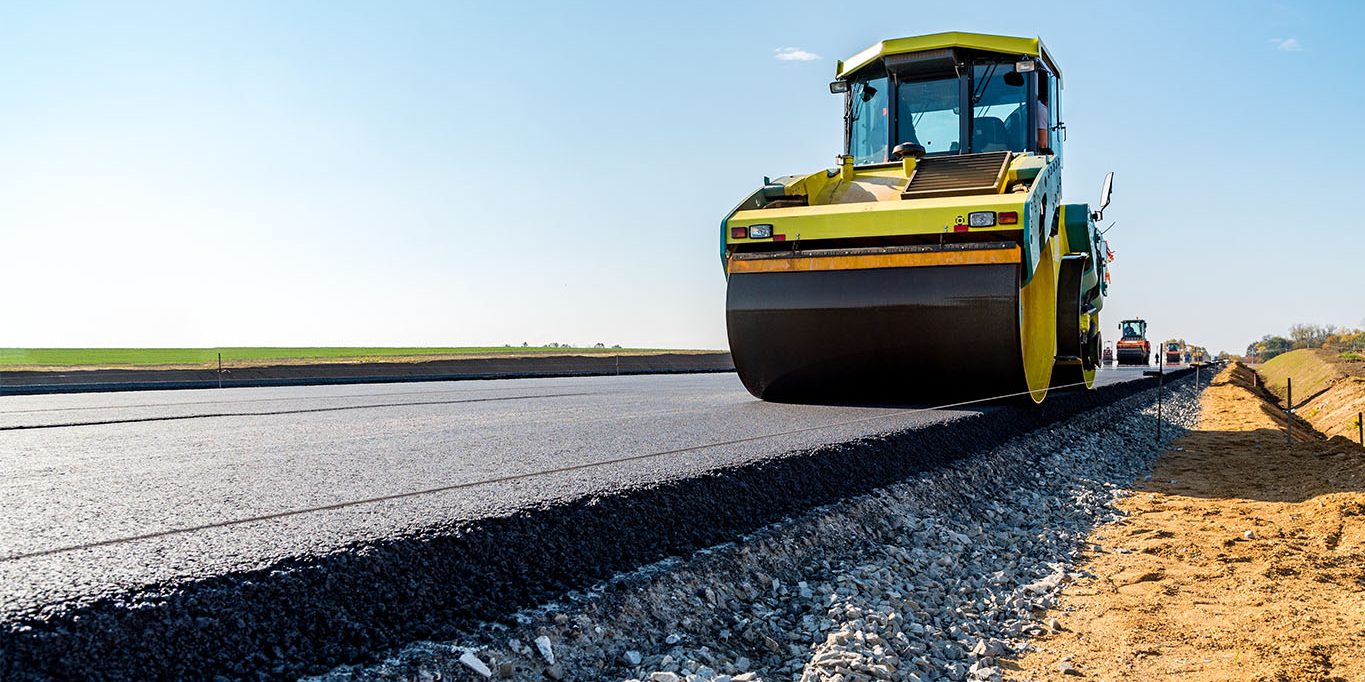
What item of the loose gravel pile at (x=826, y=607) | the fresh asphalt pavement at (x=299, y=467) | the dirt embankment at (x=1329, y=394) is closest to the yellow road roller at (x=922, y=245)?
the fresh asphalt pavement at (x=299, y=467)

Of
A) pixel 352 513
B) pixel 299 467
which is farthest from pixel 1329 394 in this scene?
pixel 352 513

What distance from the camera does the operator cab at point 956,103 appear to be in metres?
8.84

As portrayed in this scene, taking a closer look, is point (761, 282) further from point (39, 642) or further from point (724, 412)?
point (39, 642)

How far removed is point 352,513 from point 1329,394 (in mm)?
25377

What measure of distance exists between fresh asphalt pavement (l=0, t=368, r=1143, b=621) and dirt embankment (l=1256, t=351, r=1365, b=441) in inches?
416

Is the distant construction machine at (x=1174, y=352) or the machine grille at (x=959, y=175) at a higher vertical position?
the machine grille at (x=959, y=175)

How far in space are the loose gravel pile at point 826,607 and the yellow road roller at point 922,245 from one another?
1.16 meters

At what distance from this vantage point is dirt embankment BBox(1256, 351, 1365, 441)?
16.7 meters

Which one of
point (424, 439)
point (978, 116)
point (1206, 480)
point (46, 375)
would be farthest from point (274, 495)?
point (46, 375)

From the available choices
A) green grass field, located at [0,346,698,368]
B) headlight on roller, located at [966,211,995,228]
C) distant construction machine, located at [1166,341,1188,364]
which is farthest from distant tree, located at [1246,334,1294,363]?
headlight on roller, located at [966,211,995,228]

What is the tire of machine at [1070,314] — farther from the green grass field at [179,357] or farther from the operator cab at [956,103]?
the green grass field at [179,357]

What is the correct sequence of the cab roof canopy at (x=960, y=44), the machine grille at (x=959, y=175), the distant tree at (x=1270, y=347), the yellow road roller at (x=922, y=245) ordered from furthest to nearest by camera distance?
A: the distant tree at (x=1270, y=347) → the cab roof canopy at (x=960, y=44) → the machine grille at (x=959, y=175) → the yellow road roller at (x=922, y=245)

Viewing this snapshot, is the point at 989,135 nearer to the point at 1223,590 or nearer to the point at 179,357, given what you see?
the point at 1223,590

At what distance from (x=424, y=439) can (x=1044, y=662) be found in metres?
3.62
